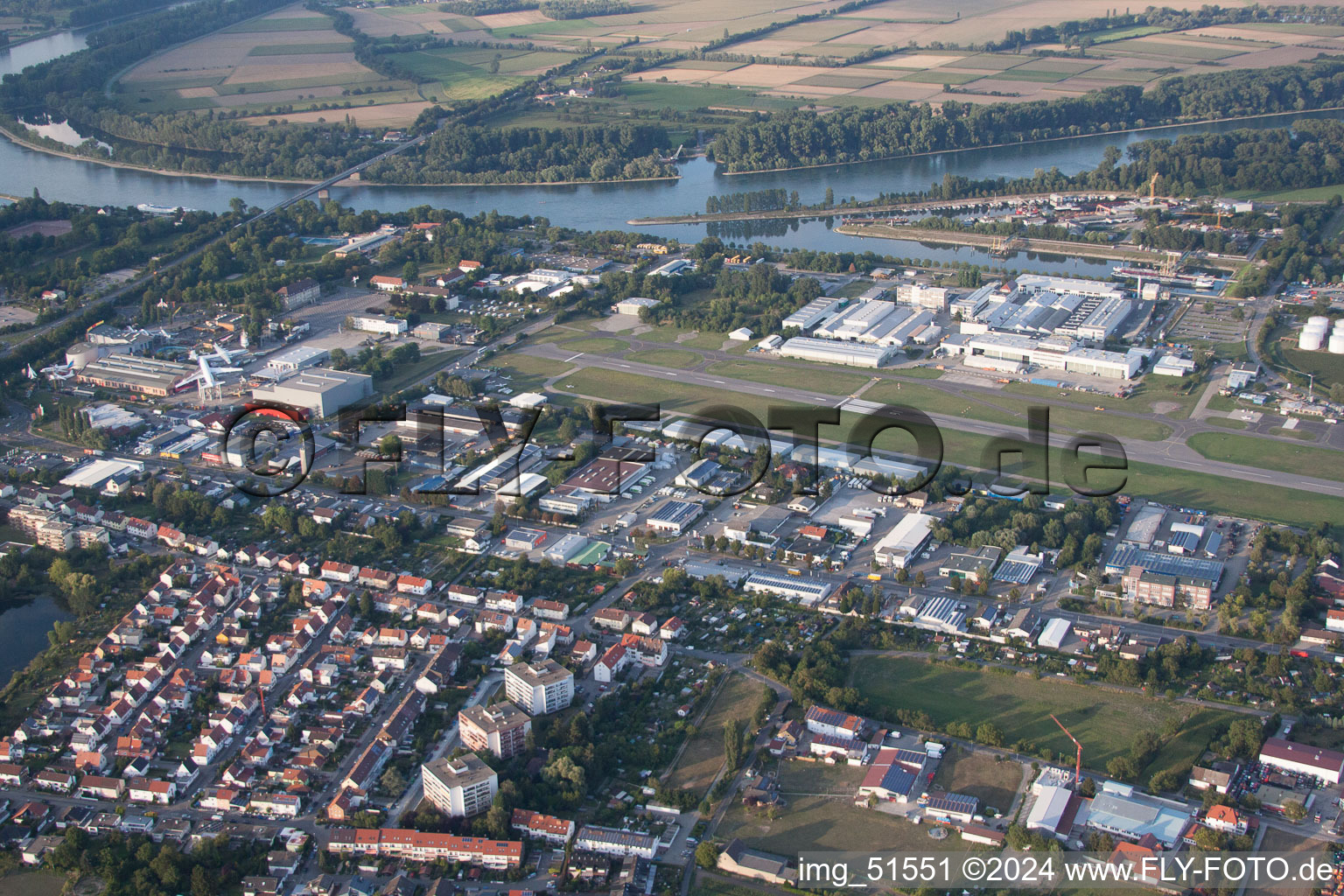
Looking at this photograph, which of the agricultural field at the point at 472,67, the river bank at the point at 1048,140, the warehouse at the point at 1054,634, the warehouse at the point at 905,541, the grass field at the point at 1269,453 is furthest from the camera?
the agricultural field at the point at 472,67

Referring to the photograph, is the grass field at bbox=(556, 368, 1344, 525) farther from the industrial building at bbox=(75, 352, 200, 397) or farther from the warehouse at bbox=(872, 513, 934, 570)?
the industrial building at bbox=(75, 352, 200, 397)

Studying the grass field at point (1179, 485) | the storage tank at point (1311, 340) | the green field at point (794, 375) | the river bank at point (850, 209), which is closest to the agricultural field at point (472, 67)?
the river bank at point (850, 209)

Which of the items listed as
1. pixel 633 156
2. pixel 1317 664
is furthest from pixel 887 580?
pixel 633 156

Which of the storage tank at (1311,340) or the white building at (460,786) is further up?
the storage tank at (1311,340)

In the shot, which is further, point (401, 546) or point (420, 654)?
point (401, 546)

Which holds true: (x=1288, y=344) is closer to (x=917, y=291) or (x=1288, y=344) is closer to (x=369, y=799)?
(x=917, y=291)

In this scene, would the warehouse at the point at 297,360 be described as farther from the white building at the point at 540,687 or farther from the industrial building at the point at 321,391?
the white building at the point at 540,687

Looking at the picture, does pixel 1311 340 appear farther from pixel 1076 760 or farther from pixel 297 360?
pixel 297 360
